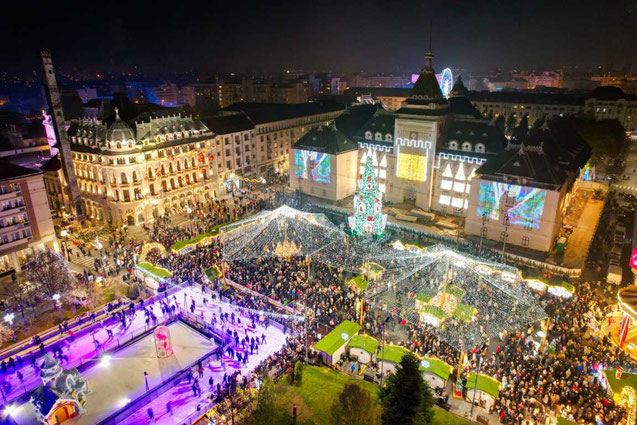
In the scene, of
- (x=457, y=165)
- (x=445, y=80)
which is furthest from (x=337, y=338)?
(x=445, y=80)

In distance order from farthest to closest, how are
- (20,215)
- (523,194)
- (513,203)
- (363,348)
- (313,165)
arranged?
(313,165), (513,203), (523,194), (20,215), (363,348)

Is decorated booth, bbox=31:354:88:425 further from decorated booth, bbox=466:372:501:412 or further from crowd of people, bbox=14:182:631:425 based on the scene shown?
decorated booth, bbox=466:372:501:412

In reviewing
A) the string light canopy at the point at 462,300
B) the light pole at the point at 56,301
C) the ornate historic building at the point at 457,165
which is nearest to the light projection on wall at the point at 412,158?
the ornate historic building at the point at 457,165

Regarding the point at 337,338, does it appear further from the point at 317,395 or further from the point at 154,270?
the point at 154,270

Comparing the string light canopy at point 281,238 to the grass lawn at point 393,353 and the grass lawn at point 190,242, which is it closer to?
the grass lawn at point 190,242

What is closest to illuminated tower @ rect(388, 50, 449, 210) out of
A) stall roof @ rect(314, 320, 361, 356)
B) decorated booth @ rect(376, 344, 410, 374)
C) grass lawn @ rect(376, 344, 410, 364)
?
stall roof @ rect(314, 320, 361, 356)

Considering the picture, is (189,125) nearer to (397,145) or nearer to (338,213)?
(338,213)
